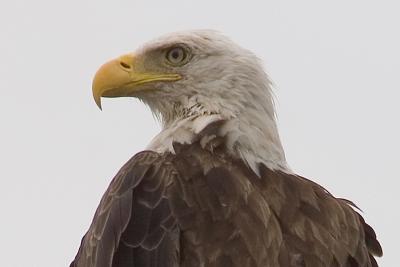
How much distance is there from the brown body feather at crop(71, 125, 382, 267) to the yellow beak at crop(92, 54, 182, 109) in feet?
1.95

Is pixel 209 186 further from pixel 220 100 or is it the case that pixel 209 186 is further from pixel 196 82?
A: pixel 196 82

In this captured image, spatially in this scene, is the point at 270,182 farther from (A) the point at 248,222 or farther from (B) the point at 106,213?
(B) the point at 106,213

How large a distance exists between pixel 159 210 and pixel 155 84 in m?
1.21

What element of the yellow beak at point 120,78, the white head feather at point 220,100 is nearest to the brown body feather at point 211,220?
the white head feather at point 220,100

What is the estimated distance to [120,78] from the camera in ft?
29.3

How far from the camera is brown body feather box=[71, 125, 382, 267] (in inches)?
316

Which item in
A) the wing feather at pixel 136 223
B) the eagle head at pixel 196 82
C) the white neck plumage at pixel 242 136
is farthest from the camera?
the eagle head at pixel 196 82

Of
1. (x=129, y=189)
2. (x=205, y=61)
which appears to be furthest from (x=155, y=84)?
(x=129, y=189)

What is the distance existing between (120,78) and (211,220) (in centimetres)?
131

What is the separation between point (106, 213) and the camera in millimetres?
8258

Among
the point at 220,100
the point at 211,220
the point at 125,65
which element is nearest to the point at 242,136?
the point at 220,100

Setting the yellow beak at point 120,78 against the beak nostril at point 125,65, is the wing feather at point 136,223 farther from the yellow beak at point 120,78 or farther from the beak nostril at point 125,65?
the beak nostril at point 125,65

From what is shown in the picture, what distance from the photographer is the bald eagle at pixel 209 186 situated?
8.07 metres

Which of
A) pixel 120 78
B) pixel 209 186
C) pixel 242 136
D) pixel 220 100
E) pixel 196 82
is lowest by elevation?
pixel 209 186
